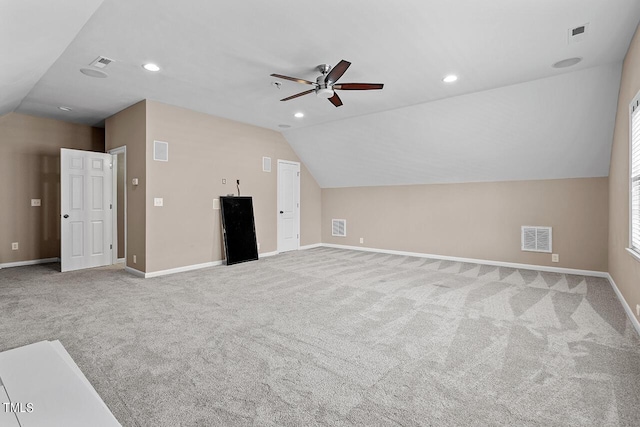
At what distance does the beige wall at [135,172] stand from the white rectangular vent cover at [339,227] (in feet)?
15.0

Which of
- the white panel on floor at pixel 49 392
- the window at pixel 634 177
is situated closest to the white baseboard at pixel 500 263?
the window at pixel 634 177

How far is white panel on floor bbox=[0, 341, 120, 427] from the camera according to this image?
115cm

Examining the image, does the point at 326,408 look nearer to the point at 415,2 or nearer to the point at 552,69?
the point at 415,2

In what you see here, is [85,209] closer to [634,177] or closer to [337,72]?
[337,72]

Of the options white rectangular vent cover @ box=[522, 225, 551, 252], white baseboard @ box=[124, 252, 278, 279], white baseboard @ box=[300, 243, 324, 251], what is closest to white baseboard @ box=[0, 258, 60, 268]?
white baseboard @ box=[124, 252, 278, 279]

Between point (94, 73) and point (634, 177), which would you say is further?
point (94, 73)

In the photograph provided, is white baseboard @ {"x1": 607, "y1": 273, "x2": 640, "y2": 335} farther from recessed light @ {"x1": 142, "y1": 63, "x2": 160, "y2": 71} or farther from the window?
recessed light @ {"x1": 142, "y1": 63, "x2": 160, "y2": 71}

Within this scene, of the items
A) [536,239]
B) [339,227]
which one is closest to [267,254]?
[339,227]

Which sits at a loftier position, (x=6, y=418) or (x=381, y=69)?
(x=381, y=69)

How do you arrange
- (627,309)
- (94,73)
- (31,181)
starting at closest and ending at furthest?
(627,309), (94,73), (31,181)

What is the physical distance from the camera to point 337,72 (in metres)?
3.35

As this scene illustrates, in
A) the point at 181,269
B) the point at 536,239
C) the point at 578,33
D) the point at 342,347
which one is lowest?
the point at 342,347

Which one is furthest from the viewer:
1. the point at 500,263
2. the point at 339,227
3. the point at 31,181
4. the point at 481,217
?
the point at 339,227

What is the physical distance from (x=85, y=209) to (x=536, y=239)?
26.5ft
